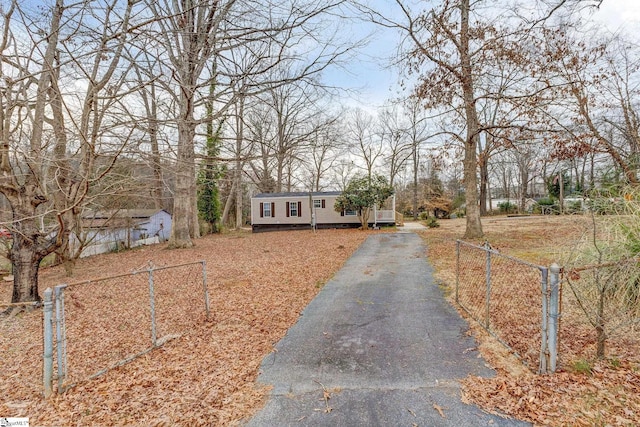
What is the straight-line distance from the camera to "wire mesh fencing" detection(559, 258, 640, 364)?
2.98m

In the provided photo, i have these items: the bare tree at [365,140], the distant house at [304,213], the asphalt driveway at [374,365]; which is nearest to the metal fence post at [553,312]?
the asphalt driveway at [374,365]

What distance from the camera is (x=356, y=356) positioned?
11.0 ft

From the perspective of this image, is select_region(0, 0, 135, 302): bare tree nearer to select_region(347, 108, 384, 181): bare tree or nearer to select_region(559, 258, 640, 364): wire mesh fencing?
select_region(559, 258, 640, 364): wire mesh fencing

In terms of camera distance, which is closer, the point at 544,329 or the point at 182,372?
the point at 544,329

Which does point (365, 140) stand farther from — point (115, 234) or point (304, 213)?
point (115, 234)

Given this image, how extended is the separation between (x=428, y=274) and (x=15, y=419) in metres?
6.67

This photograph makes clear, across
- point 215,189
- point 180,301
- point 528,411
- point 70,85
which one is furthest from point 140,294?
point 215,189

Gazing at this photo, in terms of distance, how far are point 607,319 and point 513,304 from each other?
1732 millimetres

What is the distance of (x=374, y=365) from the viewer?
315 centimetres

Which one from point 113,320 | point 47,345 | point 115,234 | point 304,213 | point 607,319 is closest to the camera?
point 47,345

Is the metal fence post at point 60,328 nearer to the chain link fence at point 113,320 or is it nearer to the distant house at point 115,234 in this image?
the chain link fence at point 113,320

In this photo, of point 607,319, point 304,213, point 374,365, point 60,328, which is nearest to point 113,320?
point 60,328

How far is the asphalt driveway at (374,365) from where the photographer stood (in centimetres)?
236

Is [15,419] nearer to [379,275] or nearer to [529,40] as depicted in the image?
[379,275]
